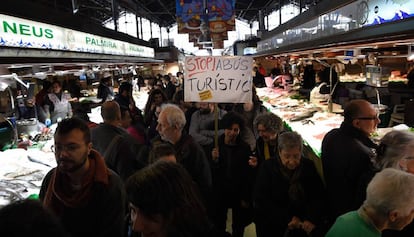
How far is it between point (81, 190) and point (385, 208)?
1.85 m

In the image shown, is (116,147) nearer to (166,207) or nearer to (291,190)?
(291,190)

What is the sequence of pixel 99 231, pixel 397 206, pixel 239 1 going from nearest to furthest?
pixel 397 206 < pixel 99 231 < pixel 239 1

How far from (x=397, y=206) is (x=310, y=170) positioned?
3.92 ft

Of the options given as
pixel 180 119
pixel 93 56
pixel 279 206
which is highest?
pixel 93 56

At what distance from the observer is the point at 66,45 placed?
4.89 meters

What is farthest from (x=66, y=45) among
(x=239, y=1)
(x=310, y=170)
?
(x=239, y=1)

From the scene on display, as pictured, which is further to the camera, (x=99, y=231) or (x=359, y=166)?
(x=359, y=166)

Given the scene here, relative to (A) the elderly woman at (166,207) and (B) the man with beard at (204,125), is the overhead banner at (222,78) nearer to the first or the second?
(B) the man with beard at (204,125)

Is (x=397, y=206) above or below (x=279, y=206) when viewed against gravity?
above

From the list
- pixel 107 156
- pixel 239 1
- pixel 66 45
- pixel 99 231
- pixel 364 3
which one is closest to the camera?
pixel 99 231

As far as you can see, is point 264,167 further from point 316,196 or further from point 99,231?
point 99,231

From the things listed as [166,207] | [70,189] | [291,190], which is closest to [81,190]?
[70,189]

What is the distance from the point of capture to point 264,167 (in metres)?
3.37

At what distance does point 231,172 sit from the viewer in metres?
4.10
